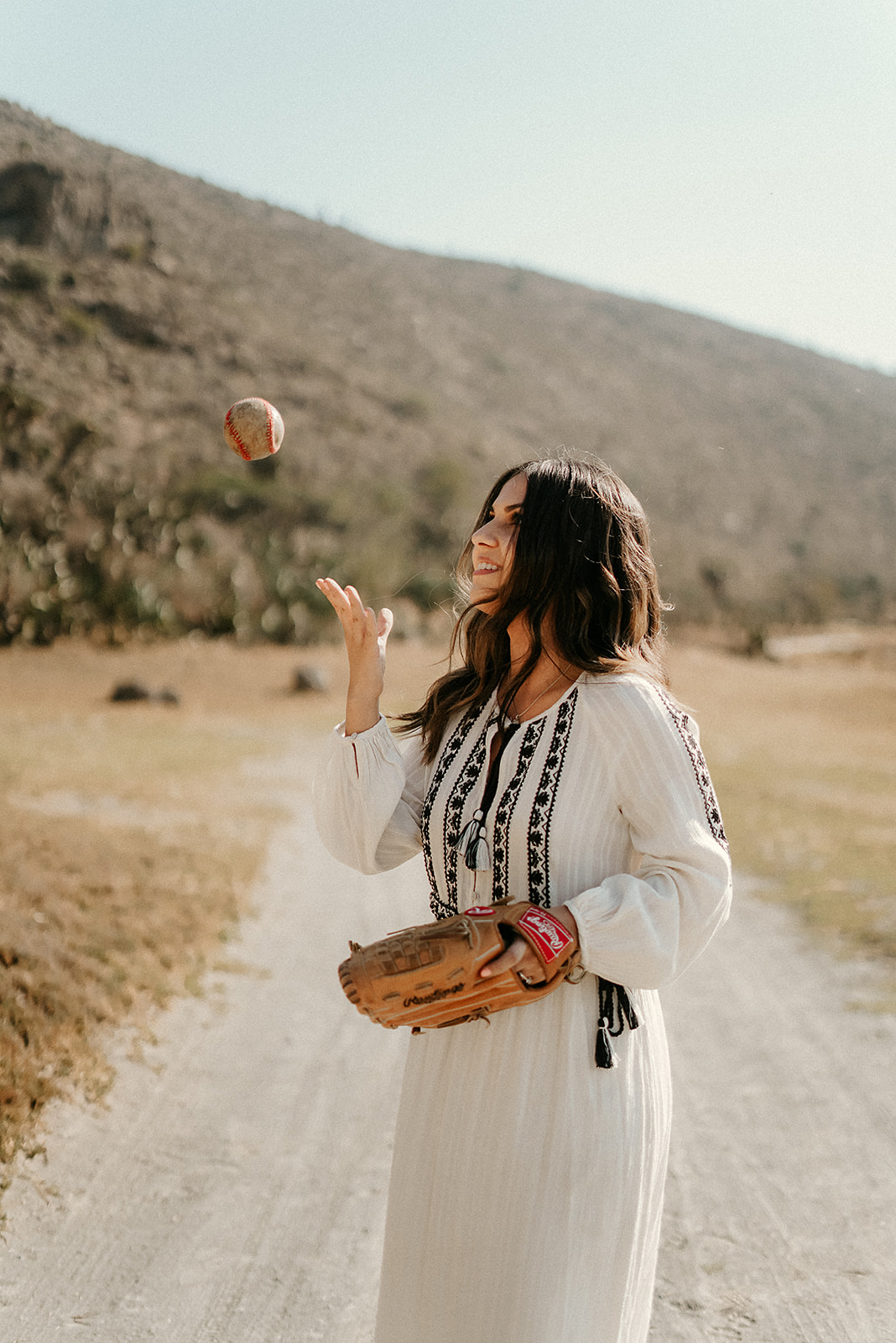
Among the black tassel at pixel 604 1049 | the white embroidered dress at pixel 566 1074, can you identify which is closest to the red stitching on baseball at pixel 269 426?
the white embroidered dress at pixel 566 1074

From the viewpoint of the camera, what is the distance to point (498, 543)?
219cm

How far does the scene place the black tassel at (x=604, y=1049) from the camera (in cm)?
192

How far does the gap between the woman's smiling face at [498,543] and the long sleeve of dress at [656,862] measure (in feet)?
1.20

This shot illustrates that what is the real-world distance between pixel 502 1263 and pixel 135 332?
31243mm

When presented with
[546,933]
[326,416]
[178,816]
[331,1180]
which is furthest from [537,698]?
[326,416]

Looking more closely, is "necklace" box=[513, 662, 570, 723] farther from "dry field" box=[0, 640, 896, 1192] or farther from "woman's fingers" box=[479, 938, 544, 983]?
"dry field" box=[0, 640, 896, 1192]

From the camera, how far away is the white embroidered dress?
1878 millimetres

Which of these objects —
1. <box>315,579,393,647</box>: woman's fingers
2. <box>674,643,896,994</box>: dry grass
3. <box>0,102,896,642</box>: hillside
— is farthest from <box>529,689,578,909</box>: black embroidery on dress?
<box>674,643,896,994</box>: dry grass

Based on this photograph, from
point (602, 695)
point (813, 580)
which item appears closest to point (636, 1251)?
point (602, 695)

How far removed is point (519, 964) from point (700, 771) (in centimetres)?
50

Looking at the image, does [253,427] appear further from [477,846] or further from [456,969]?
[456,969]

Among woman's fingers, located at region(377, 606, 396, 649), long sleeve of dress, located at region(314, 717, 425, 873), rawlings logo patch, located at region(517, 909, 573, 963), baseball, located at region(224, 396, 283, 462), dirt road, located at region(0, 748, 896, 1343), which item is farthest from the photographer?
dirt road, located at region(0, 748, 896, 1343)

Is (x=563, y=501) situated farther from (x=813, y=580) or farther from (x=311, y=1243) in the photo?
(x=813, y=580)

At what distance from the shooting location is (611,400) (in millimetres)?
58000
